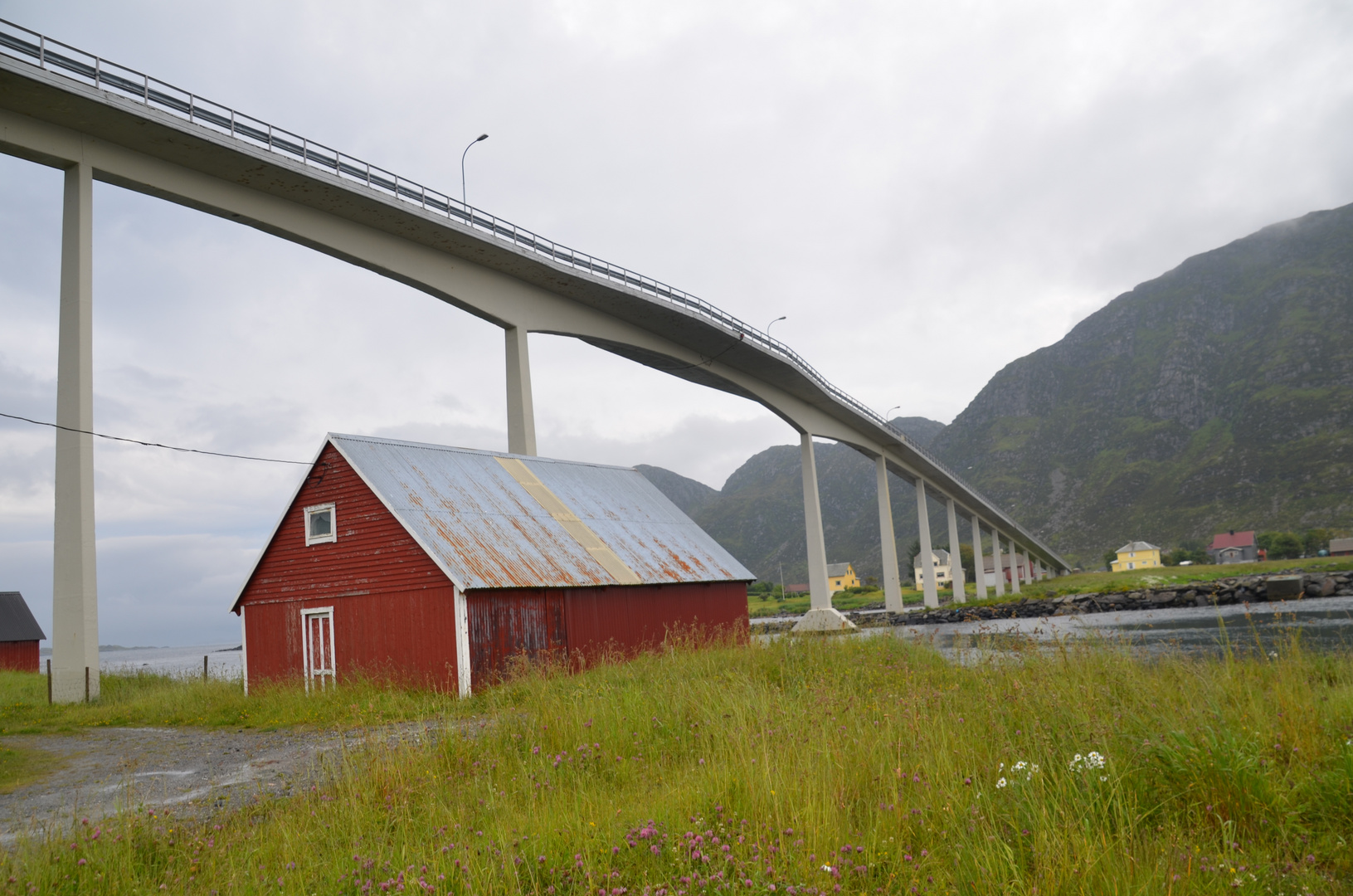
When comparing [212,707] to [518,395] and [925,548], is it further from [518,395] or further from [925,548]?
[925,548]

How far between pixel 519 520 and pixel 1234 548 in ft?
402

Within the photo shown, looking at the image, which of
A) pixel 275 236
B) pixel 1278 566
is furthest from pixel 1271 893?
pixel 1278 566

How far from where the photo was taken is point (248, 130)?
81.8ft

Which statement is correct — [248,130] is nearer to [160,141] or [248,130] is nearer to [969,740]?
[160,141]

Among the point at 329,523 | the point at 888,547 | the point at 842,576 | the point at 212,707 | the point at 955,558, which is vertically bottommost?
the point at 842,576

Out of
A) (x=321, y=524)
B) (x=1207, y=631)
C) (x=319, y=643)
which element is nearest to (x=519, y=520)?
(x=321, y=524)

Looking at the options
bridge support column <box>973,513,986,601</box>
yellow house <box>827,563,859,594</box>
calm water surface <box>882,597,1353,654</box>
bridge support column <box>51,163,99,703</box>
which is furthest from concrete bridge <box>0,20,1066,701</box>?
yellow house <box>827,563,859,594</box>

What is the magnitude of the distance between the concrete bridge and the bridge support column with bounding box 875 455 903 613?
19.7m

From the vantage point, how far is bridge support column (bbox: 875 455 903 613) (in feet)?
206

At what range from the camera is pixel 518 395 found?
112ft

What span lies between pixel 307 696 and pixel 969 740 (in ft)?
48.1

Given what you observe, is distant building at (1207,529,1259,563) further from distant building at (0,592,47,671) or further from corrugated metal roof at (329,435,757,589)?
distant building at (0,592,47,671)

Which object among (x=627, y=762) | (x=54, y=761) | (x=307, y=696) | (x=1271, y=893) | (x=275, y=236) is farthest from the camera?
(x=275, y=236)

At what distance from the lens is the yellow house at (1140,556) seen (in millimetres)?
123938
